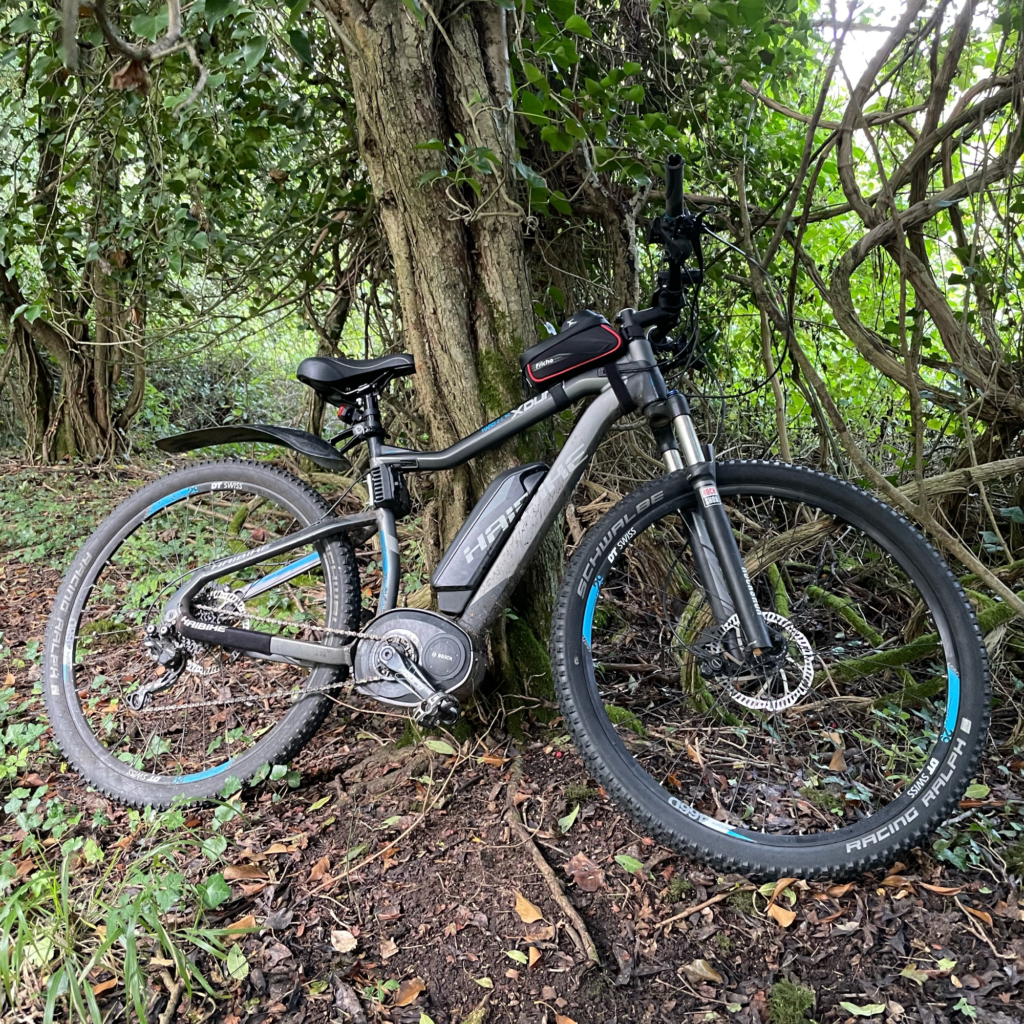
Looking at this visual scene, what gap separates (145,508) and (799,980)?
2.29m

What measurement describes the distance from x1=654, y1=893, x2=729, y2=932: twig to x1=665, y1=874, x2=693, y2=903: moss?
0.11 ft

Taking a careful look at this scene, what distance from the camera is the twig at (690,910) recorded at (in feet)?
5.36

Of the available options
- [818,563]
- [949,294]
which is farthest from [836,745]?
[949,294]

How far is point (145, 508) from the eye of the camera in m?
2.41

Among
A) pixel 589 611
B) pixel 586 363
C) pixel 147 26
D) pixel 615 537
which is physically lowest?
pixel 589 611

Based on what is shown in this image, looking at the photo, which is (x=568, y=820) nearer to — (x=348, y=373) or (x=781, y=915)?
(x=781, y=915)

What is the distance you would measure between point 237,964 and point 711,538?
1.48 meters

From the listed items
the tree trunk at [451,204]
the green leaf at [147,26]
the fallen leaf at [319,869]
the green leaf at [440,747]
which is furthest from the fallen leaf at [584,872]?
the green leaf at [147,26]

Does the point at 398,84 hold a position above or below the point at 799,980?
above

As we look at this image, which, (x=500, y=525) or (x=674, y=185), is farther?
(x=500, y=525)

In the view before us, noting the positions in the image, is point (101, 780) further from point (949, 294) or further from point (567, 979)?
point (949, 294)

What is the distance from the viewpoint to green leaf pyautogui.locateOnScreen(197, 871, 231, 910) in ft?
5.40

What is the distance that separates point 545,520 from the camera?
2.03 m

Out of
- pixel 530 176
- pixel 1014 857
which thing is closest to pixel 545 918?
pixel 1014 857
